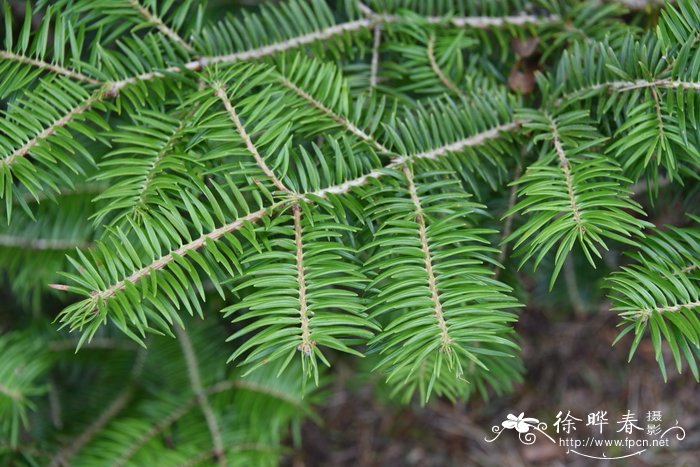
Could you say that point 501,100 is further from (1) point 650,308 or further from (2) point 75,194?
(2) point 75,194

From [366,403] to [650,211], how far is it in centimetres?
96

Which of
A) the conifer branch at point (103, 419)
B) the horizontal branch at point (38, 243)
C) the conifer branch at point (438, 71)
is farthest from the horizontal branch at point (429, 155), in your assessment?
the conifer branch at point (103, 419)

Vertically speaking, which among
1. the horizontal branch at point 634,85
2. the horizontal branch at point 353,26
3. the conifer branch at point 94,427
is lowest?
the conifer branch at point 94,427

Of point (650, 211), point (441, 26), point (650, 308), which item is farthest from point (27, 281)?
point (650, 211)

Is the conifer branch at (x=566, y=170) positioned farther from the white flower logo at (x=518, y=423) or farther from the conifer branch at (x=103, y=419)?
the conifer branch at (x=103, y=419)

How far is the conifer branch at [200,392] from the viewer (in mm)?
1211

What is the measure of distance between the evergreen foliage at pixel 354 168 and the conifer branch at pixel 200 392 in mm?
58

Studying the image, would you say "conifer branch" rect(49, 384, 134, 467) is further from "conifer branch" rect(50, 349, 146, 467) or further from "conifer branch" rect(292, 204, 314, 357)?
"conifer branch" rect(292, 204, 314, 357)

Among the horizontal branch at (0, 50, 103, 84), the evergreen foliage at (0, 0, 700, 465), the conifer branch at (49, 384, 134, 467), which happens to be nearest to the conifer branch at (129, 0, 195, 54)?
the evergreen foliage at (0, 0, 700, 465)

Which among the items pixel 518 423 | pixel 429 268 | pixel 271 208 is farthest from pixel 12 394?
pixel 518 423

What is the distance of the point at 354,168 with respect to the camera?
2.55 ft

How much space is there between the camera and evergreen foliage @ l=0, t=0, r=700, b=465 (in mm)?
681

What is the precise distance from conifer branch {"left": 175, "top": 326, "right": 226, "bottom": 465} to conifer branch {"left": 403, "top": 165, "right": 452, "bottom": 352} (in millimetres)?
737

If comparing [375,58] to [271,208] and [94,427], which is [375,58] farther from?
[94,427]
